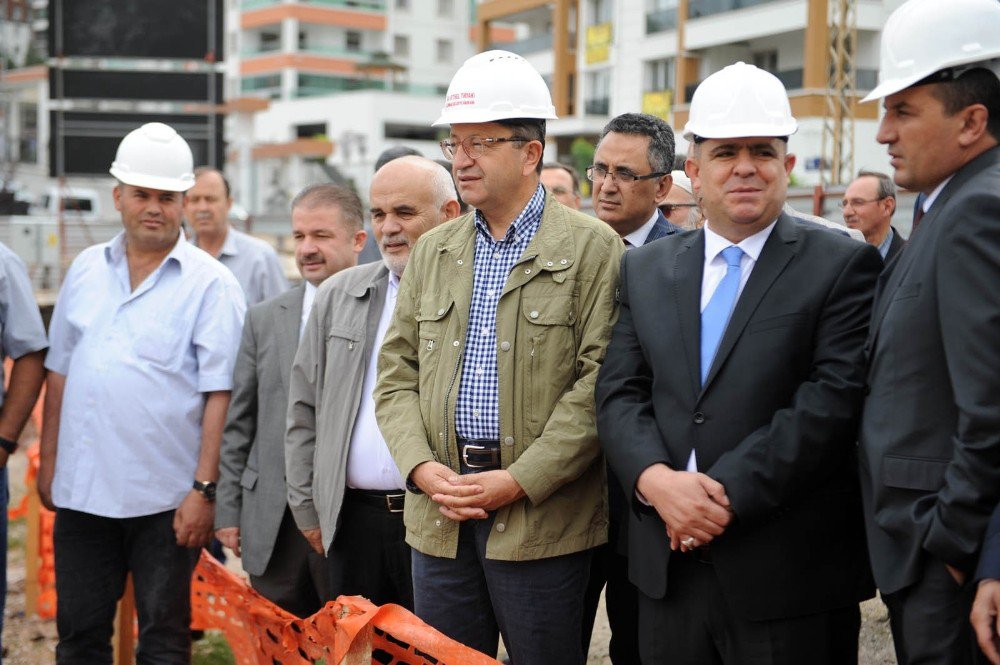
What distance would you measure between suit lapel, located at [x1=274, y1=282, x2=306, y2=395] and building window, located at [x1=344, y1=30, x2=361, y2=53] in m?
56.0

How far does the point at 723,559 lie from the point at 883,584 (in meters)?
0.40

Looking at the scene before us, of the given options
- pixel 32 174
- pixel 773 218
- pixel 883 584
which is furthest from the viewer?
pixel 32 174

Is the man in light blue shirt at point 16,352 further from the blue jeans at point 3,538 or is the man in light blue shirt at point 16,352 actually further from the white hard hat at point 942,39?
the white hard hat at point 942,39

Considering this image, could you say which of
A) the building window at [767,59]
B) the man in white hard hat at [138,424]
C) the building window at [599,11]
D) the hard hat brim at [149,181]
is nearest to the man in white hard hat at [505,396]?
the man in white hard hat at [138,424]

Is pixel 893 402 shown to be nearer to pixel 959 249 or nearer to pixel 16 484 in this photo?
pixel 959 249

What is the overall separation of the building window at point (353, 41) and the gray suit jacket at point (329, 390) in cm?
5634

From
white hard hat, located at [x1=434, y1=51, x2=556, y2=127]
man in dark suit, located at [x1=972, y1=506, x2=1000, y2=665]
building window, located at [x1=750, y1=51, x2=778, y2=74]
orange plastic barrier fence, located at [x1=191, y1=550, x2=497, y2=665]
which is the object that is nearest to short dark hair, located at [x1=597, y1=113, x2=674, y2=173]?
white hard hat, located at [x1=434, y1=51, x2=556, y2=127]

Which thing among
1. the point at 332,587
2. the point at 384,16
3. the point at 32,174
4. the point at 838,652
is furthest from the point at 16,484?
the point at 384,16

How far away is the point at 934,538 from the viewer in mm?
2332

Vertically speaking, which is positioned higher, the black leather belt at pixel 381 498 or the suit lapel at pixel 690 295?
the suit lapel at pixel 690 295

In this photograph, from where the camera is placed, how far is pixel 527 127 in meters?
3.28

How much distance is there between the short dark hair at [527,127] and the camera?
324 cm

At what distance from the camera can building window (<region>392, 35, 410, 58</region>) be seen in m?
59.1

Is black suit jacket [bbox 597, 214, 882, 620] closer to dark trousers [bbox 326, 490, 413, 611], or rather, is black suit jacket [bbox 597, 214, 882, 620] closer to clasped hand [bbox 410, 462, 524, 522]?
clasped hand [bbox 410, 462, 524, 522]
